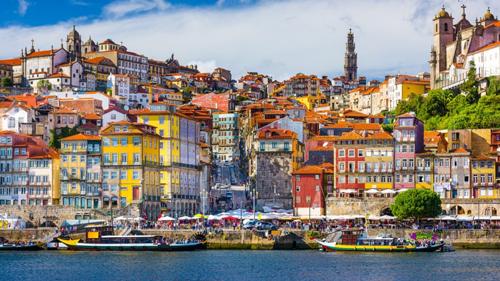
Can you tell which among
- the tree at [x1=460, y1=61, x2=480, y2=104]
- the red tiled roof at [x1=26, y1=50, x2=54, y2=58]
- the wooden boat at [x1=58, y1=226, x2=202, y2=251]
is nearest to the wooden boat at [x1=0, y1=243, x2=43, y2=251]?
the wooden boat at [x1=58, y1=226, x2=202, y2=251]

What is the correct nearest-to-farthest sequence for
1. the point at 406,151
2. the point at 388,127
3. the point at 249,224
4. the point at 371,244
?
the point at 371,244 → the point at 249,224 → the point at 406,151 → the point at 388,127

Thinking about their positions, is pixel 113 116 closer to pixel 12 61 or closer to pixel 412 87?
pixel 412 87

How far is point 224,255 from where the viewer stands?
238 ft

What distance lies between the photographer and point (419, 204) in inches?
3105

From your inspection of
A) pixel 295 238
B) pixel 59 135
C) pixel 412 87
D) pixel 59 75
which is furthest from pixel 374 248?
pixel 59 75

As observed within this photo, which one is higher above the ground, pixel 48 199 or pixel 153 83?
pixel 153 83

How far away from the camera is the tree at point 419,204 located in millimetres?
78875

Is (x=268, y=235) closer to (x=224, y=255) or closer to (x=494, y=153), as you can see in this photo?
(x=224, y=255)

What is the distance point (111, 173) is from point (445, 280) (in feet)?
119

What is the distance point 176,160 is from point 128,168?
6.52 meters

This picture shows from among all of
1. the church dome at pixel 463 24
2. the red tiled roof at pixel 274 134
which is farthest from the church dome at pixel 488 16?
the red tiled roof at pixel 274 134

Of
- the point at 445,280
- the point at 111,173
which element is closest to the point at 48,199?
the point at 111,173

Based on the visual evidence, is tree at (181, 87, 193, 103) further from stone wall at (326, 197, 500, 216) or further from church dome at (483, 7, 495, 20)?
stone wall at (326, 197, 500, 216)

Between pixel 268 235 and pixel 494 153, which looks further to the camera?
pixel 494 153
